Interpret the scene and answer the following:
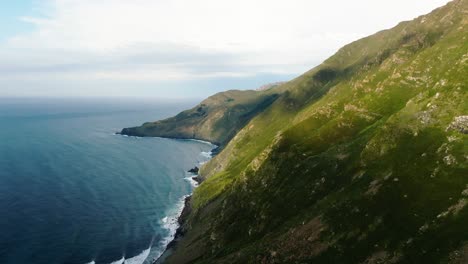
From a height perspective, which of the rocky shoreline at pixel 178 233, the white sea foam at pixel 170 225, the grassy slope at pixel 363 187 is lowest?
the white sea foam at pixel 170 225

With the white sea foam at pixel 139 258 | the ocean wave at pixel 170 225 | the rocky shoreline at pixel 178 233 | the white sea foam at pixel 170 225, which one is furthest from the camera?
the ocean wave at pixel 170 225

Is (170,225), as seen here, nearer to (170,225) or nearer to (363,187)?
(170,225)

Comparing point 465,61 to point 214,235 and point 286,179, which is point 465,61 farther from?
point 214,235

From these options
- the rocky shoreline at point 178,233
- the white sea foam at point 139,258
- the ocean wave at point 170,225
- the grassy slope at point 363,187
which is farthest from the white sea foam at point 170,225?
the grassy slope at point 363,187

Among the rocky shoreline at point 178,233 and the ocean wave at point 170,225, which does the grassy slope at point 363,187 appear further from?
the ocean wave at point 170,225

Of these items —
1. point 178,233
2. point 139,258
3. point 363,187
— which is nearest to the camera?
point 363,187

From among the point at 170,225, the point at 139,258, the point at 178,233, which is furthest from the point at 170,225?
the point at 139,258

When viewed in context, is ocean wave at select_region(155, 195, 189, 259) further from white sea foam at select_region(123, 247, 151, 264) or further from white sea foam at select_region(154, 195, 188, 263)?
white sea foam at select_region(123, 247, 151, 264)

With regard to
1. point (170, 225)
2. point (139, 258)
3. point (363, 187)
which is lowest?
point (170, 225)
